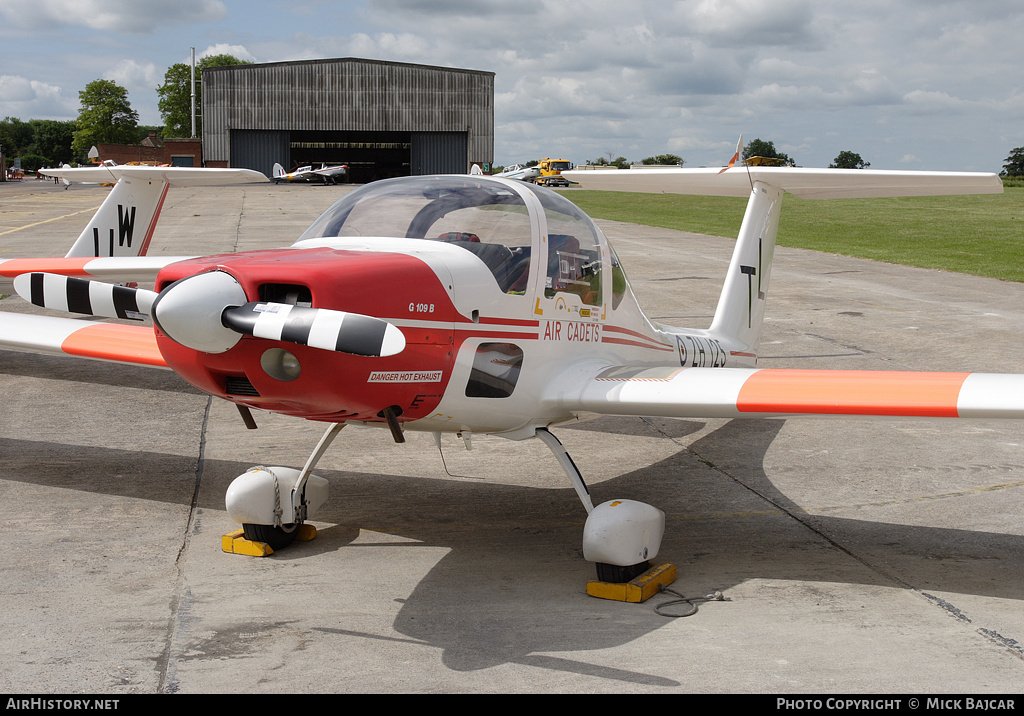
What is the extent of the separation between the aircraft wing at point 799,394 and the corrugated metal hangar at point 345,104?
74443 millimetres

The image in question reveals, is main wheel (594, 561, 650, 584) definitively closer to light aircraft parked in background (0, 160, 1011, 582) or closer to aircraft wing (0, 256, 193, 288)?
light aircraft parked in background (0, 160, 1011, 582)

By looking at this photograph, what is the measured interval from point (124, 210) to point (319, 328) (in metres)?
10.3

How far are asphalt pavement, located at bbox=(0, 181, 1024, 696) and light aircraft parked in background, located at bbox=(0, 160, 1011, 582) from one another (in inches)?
19.2

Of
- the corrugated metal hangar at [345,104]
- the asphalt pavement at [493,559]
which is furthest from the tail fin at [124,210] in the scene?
the corrugated metal hangar at [345,104]

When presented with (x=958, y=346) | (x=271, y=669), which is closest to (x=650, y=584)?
(x=271, y=669)

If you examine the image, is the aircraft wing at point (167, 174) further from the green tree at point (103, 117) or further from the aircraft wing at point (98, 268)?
the green tree at point (103, 117)

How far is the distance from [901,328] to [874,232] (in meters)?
24.0

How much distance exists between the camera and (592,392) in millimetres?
5938

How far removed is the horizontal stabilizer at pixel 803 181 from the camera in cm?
725

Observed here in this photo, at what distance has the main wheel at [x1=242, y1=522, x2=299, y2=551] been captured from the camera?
20.1 feet

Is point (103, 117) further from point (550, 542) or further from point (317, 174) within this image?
point (550, 542)

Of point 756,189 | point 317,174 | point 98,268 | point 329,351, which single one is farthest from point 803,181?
point 317,174

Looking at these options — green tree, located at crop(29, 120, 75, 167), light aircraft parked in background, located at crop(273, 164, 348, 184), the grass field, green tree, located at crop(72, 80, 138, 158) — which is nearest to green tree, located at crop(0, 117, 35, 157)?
green tree, located at crop(29, 120, 75, 167)
